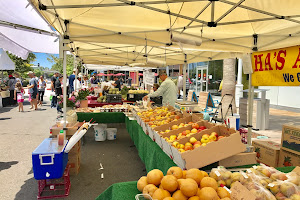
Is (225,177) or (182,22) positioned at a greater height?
(182,22)

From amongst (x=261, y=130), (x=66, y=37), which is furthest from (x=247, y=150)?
(x=261, y=130)

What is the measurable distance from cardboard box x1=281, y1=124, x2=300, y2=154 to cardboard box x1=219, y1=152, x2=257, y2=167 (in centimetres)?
126

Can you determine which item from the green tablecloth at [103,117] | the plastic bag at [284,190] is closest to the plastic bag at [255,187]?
the plastic bag at [284,190]

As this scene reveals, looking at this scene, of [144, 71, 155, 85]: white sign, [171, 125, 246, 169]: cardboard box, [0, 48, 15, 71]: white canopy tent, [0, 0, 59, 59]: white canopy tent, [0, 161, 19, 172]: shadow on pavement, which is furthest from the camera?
[0, 48, 15, 71]: white canopy tent

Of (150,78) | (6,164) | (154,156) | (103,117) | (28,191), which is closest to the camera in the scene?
(154,156)

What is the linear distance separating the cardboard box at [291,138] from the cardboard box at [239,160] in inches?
49.7

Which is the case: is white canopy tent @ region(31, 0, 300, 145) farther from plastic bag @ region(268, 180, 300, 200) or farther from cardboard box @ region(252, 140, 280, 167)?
plastic bag @ region(268, 180, 300, 200)

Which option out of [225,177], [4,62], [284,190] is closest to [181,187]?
[225,177]

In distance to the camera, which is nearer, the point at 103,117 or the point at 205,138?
the point at 205,138

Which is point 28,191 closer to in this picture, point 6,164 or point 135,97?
point 6,164

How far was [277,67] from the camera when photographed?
4.32 m

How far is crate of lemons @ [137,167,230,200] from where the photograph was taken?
1.71 m

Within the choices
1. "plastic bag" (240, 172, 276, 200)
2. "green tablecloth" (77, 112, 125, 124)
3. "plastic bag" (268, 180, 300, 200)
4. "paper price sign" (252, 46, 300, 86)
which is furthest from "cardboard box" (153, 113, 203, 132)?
"green tablecloth" (77, 112, 125, 124)

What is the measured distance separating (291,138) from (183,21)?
2.73 metres
